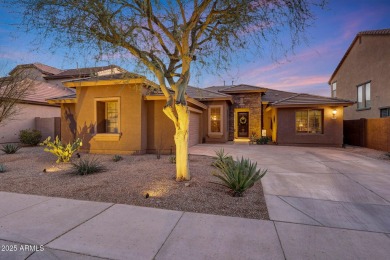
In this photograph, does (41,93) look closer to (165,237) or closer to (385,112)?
(165,237)

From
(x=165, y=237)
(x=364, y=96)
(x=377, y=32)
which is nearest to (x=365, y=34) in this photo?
(x=377, y=32)

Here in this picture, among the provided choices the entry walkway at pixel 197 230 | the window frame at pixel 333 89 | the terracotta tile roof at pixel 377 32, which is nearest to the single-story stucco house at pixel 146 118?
the entry walkway at pixel 197 230

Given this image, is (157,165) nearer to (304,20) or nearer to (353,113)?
(304,20)

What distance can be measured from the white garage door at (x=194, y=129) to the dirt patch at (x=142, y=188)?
5955 mm

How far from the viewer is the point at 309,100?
1464 centimetres

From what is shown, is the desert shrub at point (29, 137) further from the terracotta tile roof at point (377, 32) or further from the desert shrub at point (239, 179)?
the terracotta tile roof at point (377, 32)

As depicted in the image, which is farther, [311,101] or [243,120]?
[243,120]

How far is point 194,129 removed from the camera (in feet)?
47.3

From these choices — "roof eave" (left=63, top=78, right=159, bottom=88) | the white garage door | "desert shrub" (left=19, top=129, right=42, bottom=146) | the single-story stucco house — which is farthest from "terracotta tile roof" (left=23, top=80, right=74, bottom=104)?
the white garage door

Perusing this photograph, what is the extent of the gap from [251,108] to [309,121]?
4.99m

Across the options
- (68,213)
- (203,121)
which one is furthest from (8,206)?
(203,121)

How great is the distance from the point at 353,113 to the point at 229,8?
19566mm

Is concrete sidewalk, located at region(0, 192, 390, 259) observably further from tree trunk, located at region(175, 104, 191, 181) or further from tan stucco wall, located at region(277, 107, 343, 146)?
tan stucco wall, located at region(277, 107, 343, 146)

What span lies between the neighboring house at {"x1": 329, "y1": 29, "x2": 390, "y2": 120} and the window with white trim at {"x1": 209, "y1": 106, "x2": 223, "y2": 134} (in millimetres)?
11851
